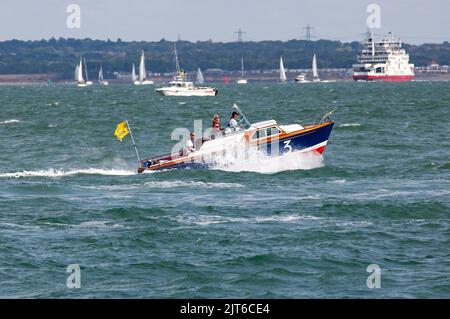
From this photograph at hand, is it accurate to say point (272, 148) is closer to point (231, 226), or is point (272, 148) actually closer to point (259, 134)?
point (259, 134)

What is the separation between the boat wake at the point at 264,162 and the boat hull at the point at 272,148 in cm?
19

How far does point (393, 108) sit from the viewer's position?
8838 cm

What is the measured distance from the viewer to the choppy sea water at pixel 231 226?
62.8 ft

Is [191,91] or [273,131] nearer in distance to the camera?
[273,131]

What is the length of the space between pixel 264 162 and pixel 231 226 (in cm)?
1193

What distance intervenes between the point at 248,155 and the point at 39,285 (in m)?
17.8

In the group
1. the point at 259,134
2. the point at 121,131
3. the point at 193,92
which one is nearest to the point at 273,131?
the point at 259,134

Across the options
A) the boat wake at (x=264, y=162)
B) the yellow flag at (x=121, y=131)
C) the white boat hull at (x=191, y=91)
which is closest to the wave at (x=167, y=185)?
the yellow flag at (x=121, y=131)

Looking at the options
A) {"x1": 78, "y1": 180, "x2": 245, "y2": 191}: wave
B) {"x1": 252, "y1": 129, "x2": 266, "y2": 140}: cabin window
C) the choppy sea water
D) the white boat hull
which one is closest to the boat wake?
the choppy sea water

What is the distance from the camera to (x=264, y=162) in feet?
119

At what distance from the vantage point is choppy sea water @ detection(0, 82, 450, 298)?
754 inches

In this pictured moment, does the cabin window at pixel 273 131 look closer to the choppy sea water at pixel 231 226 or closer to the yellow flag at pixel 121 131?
the choppy sea water at pixel 231 226

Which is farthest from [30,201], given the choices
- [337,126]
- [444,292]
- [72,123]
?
[72,123]
